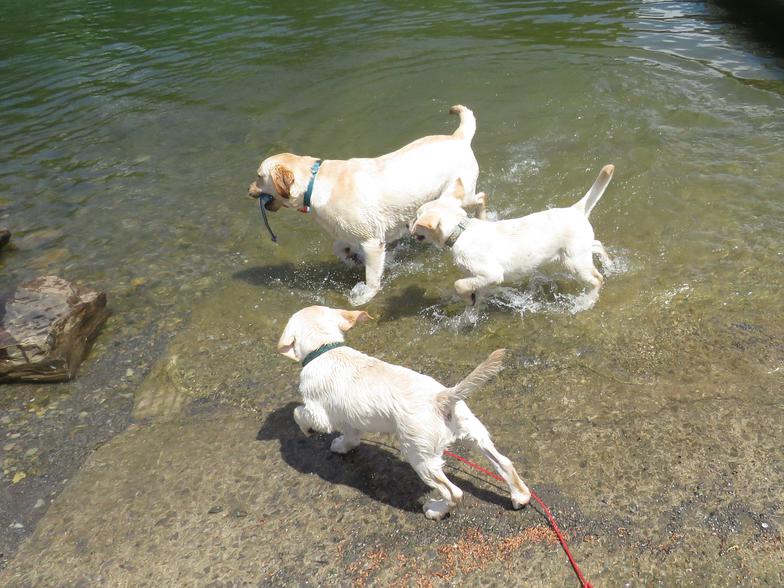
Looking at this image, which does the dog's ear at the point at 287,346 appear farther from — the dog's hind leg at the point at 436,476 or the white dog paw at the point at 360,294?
the white dog paw at the point at 360,294

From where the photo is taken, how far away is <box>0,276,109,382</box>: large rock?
5.47 m

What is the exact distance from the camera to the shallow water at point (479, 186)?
4953 mm

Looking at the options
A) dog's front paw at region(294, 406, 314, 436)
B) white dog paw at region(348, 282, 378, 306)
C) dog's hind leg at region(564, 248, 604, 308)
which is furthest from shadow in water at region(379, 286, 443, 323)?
dog's front paw at region(294, 406, 314, 436)

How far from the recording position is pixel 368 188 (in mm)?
6070

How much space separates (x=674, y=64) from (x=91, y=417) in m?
10.7

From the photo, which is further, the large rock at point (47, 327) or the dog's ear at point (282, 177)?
the dog's ear at point (282, 177)

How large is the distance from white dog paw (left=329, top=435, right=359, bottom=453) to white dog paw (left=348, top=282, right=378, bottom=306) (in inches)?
83.5

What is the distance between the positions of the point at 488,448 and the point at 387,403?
68cm

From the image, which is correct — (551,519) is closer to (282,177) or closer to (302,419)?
(302,419)

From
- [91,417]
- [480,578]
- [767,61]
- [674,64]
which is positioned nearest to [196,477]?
[91,417]

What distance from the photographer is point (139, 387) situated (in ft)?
17.6

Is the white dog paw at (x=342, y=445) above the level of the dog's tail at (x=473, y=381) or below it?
below

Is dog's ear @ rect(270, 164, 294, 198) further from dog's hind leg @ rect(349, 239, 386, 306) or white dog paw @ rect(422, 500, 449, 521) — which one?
white dog paw @ rect(422, 500, 449, 521)

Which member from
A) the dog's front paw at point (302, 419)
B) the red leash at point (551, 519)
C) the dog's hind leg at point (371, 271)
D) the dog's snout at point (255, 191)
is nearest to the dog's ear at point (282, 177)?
the dog's snout at point (255, 191)
